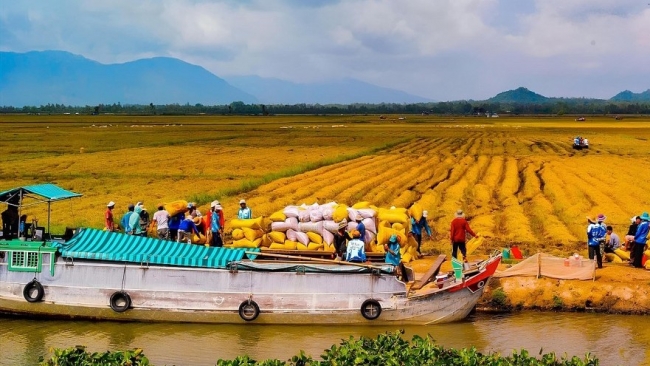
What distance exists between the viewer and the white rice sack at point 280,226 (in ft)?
67.0

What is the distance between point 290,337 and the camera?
1658cm

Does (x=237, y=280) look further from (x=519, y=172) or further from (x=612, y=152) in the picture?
(x=612, y=152)

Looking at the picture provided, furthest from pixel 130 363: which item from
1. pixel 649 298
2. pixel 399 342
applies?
pixel 649 298

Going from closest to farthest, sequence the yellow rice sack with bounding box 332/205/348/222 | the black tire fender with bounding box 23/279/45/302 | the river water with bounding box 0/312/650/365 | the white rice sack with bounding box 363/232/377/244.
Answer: the river water with bounding box 0/312/650/365 < the black tire fender with bounding box 23/279/45/302 < the yellow rice sack with bounding box 332/205/348/222 < the white rice sack with bounding box 363/232/377/244

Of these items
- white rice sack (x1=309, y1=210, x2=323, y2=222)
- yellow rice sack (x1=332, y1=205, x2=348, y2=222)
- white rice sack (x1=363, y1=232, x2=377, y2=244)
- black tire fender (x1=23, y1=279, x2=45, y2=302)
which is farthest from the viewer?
white rice sack (x1=309, y1=210, x2=323, y2=222)

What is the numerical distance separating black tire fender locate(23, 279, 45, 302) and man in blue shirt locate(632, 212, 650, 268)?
557 inches

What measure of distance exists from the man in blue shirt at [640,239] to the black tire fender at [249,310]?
953 centimetres

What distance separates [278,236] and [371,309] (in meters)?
4.20

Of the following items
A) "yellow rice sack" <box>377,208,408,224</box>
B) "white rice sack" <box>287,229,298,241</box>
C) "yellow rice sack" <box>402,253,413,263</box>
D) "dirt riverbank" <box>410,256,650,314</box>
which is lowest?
"dirt riverbank" <box>410,256,650,314</box>

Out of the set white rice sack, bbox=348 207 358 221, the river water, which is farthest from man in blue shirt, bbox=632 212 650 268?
white rice sack, bbox=348 207 358 221

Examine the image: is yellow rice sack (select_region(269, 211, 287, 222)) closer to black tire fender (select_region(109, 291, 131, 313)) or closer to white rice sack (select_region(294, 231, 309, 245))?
white rice sack (select_region(294, 231, 309, 245))

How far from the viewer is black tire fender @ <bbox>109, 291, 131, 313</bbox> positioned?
1753cm

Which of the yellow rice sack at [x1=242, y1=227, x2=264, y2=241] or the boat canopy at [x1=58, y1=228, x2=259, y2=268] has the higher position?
the yellow rice sack at [x1=242, y1=227, x2=264, y2=241]

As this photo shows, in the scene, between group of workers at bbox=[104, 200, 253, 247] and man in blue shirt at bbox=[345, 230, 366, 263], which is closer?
man in blue shirt at bbox=[345, 230, 366, 263]
